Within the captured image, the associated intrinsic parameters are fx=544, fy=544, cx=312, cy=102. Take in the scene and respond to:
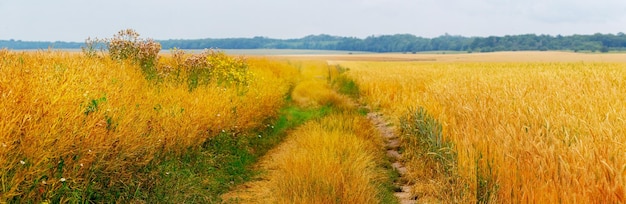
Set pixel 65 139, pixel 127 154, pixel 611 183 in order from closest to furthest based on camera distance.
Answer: pixel 611 183 → pixel 65 139 → pixel 127 154

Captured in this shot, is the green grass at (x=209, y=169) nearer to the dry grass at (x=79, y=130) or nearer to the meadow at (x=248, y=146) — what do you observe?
the meadow at (x=248, y=146)

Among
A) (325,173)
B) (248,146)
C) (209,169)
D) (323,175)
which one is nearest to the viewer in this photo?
(323,175)

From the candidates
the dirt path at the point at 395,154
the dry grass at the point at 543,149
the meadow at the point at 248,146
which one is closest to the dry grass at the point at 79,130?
the meadow at the point at 248,146

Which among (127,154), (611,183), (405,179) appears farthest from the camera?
(405,179)

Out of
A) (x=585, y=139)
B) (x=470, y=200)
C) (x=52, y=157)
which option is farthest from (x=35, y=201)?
(x=585, y=139)

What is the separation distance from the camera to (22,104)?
4.65 m

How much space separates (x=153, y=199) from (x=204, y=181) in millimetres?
1192

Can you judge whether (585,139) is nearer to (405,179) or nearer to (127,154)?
(405,179)

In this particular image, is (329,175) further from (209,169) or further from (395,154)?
(395,154)

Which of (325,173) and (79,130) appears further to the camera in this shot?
(325,173)

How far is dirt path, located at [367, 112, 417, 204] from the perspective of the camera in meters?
6.90

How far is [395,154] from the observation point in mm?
9680

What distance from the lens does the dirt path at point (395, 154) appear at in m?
6.90

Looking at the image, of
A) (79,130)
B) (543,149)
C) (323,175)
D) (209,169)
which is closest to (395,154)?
(209,169)
